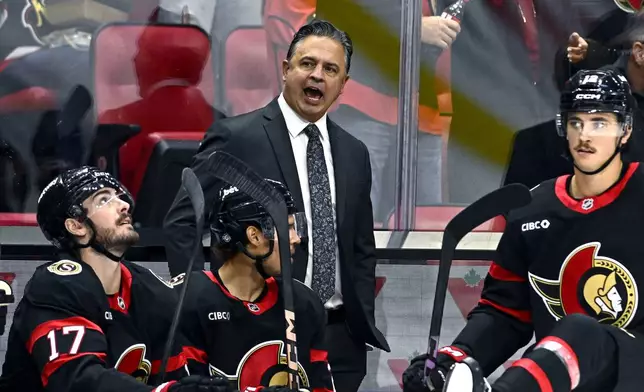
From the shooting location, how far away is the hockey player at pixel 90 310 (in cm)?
339

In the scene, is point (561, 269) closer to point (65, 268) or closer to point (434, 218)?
point (65, 268)

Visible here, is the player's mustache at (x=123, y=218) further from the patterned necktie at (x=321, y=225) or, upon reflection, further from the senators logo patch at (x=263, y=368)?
the patterned necktie at (x=321, y=225)

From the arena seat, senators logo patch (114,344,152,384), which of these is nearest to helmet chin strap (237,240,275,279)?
senators logo patch (114,344,152,384)

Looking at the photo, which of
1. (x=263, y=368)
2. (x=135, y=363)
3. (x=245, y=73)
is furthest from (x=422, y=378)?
(x=245, y=73)

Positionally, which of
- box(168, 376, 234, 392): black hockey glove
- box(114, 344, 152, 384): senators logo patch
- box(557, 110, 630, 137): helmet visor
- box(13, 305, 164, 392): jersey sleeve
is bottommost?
box(114, 344, 152, 384): senators logo patch

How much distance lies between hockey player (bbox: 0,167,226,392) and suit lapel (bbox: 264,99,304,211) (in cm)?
62

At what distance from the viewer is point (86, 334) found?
11.3 feet

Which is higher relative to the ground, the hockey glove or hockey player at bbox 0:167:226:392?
hockey player at bbox 0:167:226:392

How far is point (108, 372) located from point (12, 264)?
197 cm

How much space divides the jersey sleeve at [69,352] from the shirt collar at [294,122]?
1093 millimetres

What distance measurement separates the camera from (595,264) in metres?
3.83

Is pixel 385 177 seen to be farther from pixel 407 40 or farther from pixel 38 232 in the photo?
pixel 38 232

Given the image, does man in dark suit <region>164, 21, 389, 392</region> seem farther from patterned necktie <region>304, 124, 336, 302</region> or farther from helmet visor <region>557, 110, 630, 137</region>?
helmet visor <region>557, 110, 630, 137</region>

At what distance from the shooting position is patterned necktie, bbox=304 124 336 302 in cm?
425
